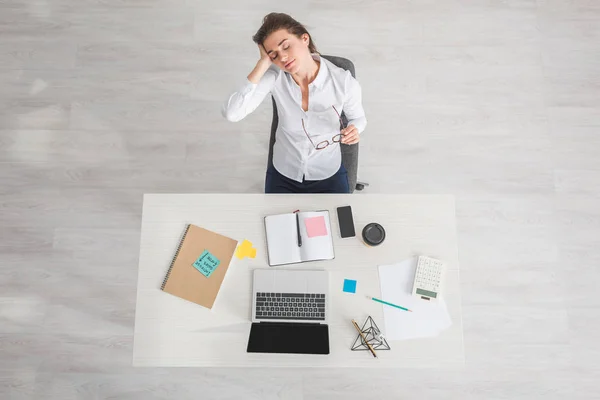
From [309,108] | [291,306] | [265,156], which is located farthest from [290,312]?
[265,156]

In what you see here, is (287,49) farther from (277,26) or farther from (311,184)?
(311,184)

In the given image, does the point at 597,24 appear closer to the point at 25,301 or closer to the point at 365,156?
the point at 365,156

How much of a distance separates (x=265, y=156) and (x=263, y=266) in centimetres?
111

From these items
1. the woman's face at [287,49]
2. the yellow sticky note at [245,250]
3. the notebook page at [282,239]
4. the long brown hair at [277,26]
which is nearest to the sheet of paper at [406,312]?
the notebook page at [282,239]

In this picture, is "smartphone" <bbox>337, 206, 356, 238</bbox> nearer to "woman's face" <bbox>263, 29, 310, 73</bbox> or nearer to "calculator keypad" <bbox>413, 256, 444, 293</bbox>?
"calculator keypad" <bbox>413, 256, 444, 293</bbox>

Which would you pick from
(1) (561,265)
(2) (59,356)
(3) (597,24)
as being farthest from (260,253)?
(3) (597,24)

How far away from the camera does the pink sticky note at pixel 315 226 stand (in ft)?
5.82

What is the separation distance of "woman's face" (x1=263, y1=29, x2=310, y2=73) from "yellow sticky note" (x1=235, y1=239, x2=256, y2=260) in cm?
67

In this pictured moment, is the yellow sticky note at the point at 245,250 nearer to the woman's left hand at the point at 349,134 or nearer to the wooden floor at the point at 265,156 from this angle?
the woman's left hand at the point at 349,134

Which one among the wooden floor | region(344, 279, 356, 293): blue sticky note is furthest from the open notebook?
the wooden floor

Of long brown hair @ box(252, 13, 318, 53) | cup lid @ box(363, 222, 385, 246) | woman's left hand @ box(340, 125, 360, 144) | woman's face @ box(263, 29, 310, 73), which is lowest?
cup lid @ box(363, 222, 385, 246)

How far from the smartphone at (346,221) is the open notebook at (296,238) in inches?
1.9

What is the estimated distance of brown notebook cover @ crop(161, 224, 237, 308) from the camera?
1702 mm

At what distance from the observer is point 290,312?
169cm
